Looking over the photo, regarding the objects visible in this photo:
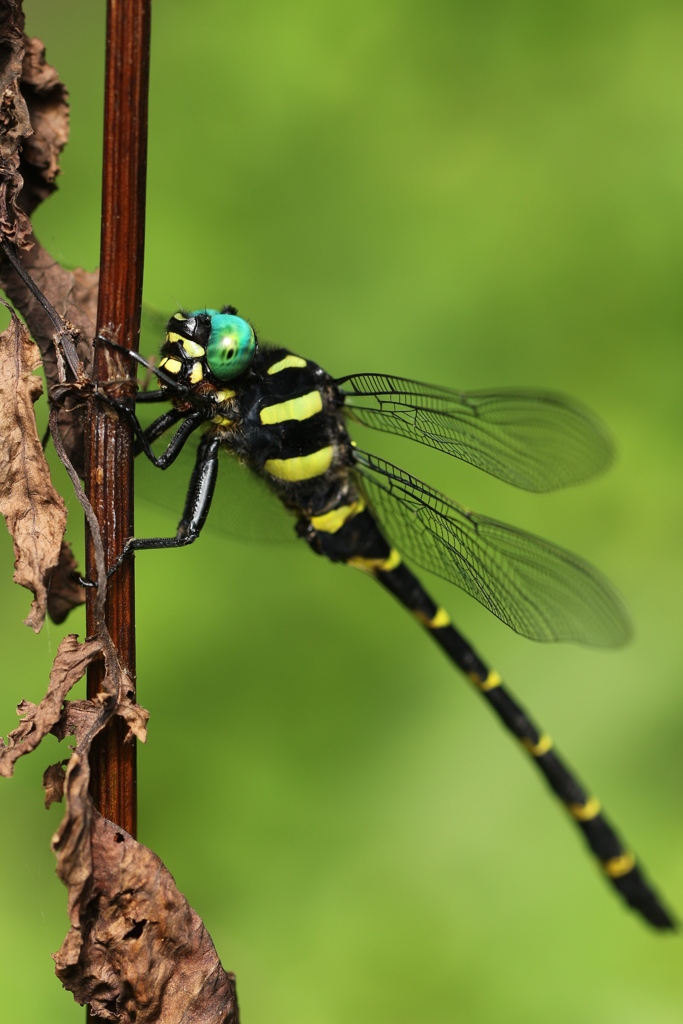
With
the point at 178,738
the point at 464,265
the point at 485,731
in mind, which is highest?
the point at 464,265

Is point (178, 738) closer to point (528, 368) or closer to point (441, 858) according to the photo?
point (441, 858)

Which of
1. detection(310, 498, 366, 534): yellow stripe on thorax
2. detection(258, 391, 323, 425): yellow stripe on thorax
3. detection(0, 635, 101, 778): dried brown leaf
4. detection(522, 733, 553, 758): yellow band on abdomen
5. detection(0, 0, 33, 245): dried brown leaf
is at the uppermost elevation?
detection(0, 0, 33, 245): dried brown leaf

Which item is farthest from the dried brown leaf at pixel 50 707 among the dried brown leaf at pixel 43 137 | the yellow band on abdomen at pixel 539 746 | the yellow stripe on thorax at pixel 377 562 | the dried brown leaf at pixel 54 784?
the yellow band on abdomen at pixel 539 746

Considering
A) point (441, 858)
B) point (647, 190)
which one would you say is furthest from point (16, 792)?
point (647, 190)

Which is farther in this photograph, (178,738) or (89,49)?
(89,49)

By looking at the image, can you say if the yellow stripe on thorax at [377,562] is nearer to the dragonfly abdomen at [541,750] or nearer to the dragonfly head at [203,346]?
the dragonfly abdomen at [541,750]

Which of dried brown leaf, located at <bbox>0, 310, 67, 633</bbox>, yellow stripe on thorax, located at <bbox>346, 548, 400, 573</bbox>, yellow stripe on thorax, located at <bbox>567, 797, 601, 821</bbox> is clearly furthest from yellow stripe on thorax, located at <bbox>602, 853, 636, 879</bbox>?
dried brown leaf, located at <bbox>0, 310, 67, 633</bbox>

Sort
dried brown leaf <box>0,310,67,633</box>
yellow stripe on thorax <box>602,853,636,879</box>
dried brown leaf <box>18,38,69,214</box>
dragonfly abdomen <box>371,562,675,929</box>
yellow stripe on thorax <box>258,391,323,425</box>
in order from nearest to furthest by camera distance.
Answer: dried brown leaf <box>0,310,67,633</box>
dried brown leaf <box>18,38,69,214</box>
yellow stripe on thorax <box>258,391,323,425</box>
dragonfly abdomen <box>371,562,675,929</box>
yellow stripe on thorax <box>602,853,636,879</box>

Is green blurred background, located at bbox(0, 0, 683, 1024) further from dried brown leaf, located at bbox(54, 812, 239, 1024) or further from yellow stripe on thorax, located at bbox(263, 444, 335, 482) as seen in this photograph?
dried brown leaf, located at bbox(54, 812, 239, 1024)
